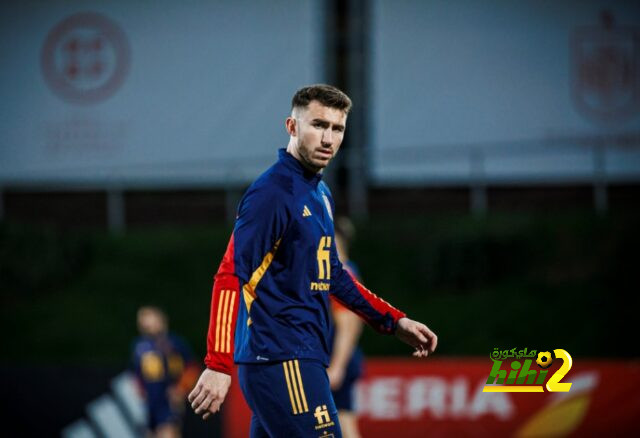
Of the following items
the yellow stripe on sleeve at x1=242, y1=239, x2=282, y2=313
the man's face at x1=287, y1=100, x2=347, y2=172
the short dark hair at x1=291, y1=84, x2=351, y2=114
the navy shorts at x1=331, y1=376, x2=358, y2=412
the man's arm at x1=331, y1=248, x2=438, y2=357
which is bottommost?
the navy shorts at x1=331, y1=376, x2=358, y2=412

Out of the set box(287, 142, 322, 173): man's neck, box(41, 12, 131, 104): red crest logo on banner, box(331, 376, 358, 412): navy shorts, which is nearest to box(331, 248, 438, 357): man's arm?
box(287, 142, 322, 173): man's neck

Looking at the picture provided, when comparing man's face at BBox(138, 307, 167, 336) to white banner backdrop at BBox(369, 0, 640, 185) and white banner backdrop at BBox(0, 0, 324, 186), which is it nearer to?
white banner backdrop at BBox(0, 0, 324, 186)

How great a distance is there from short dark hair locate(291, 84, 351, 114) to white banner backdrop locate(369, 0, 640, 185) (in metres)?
12.9

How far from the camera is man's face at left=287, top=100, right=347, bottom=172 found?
15.3ft

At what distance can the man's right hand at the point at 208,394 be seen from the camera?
13.4 feet

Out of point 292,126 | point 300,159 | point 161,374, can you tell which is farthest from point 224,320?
point 161,374

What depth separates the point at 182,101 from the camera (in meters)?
18.6

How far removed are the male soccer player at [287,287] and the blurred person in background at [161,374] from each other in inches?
345

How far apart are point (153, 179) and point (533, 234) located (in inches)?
268

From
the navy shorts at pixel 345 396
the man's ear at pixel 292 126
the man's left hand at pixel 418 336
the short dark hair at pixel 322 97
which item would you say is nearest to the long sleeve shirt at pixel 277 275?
the man's ear at pixel 292 126

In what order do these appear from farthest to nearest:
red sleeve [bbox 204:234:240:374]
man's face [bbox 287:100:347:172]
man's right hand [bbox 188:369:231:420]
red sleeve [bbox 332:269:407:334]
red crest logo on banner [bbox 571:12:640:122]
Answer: red crest logo on banner [bbox 571:12:640:122], red sleeve [bbox 332:269:407:334], man's face [bbox 287:100:347:172], red sleeve [bbox 204:234:240:374], man's right hand [bbox 188:369:231:420]

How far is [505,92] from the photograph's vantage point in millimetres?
17703

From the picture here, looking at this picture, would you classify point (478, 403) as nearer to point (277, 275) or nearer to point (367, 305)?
point (367, 305)

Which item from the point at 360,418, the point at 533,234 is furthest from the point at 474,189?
the point at 360,418
